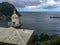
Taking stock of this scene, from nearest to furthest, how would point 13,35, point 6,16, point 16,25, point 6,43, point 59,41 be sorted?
point 6,43
point 13,35
point 59,41
point 16,25
point 6,16

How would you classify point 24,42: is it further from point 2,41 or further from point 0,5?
point 0,5

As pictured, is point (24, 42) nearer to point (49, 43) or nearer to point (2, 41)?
point (2, 41)

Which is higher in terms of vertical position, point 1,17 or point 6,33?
point 6,33

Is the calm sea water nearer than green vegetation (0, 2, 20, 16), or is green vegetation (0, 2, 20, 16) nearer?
the calm sea water

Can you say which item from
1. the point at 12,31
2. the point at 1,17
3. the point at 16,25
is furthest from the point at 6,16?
the point at 12,31

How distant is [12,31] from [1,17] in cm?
7934

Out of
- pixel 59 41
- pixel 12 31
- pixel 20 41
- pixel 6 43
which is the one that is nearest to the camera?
pixel 6 43

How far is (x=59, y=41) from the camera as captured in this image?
58.6 ft

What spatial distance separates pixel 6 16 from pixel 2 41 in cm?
8184

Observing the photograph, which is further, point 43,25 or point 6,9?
point 6,9

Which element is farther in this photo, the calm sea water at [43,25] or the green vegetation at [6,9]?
the green vegetation at [6,9]

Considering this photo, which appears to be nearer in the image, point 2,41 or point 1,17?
point 2,41

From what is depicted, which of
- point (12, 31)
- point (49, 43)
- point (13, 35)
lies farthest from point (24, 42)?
point (49, 43)

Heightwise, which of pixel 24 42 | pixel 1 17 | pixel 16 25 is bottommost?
pixel 1 17
